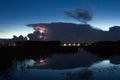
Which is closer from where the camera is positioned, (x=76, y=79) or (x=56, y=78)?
(x=76, y=79)

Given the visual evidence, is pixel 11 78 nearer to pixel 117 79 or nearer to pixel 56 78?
pixel 56 78

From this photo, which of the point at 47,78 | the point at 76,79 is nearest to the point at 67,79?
the point at 76,79

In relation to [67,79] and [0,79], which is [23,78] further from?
[67,79]

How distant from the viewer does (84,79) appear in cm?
2477

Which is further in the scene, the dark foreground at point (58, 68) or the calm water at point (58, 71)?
the dark foreground at point (58, 68)

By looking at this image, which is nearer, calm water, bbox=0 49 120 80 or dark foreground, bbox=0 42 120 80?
calm water, bbox=0 49 120 80

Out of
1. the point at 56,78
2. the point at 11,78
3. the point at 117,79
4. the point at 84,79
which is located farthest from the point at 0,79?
the point at 117,79

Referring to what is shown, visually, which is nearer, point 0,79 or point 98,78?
point 0,79

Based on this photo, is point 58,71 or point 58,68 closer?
point 58,71

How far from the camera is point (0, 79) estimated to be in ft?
79.8

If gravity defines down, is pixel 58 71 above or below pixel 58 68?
above

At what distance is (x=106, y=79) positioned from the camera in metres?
25.8

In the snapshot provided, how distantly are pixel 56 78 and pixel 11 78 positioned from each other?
4762mm

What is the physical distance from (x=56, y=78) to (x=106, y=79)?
208 inches
